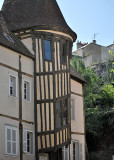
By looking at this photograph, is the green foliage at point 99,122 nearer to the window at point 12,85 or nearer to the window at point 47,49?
the window at point 47,49

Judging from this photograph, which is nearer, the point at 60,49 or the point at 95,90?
the point at 60,49

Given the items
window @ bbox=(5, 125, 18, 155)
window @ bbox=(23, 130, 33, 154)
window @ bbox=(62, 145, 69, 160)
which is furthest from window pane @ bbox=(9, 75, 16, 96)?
window @ bbox=(62, 145, 69, 160)

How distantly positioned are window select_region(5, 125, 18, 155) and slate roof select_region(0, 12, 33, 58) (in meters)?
3.39

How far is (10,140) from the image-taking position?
19.7 metres

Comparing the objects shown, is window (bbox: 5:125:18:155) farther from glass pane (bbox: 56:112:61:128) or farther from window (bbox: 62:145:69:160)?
window (bbox: 62:145:69:160)

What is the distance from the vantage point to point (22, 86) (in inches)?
826

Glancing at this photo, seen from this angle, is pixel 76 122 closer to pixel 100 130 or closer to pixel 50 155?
pixel 50 155

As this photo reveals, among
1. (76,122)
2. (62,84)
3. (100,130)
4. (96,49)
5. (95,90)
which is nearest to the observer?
(62,84)

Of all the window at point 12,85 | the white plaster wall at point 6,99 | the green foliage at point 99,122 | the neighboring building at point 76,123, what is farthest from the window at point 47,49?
the green foliage at point 99,122

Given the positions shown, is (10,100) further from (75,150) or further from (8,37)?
(75,150)

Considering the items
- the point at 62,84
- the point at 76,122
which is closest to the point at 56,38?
the point at 62,84

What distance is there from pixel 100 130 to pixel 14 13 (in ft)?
40.0

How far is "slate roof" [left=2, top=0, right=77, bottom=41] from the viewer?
22.3 meters

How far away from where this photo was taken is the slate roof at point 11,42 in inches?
788
